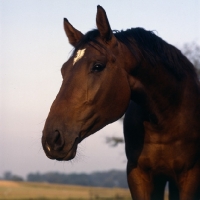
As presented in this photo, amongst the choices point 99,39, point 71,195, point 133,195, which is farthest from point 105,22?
point 71,195

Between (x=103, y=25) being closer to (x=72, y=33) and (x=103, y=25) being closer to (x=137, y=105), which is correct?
(x=72, y=33)

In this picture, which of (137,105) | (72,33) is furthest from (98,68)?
(137,105)

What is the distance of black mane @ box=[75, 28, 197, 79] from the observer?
5348 millimetres

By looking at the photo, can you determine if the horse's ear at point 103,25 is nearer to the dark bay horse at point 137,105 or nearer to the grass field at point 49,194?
the dark bay horse at point 137,105

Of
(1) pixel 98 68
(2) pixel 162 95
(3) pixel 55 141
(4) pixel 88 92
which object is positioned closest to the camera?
(3) pixel 55 141

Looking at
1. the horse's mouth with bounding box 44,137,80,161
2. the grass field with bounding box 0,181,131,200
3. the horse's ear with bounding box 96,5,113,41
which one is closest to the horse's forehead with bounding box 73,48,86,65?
the horse's ear with bounding box 96,5,113,41

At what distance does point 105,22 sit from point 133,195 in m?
2.11

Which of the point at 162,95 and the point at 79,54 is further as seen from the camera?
the point at 162,95

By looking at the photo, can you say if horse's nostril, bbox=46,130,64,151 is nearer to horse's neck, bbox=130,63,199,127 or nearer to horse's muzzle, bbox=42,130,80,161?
horse's muzzle, bbox=42,130,80,161

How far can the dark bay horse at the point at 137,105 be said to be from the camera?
4.69 m

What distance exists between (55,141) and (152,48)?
170cm

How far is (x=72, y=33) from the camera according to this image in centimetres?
547

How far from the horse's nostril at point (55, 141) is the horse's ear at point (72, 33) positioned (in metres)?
1.29

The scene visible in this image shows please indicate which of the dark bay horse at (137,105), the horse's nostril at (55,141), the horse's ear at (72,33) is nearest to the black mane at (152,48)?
the dark bay horse at (137,105)
